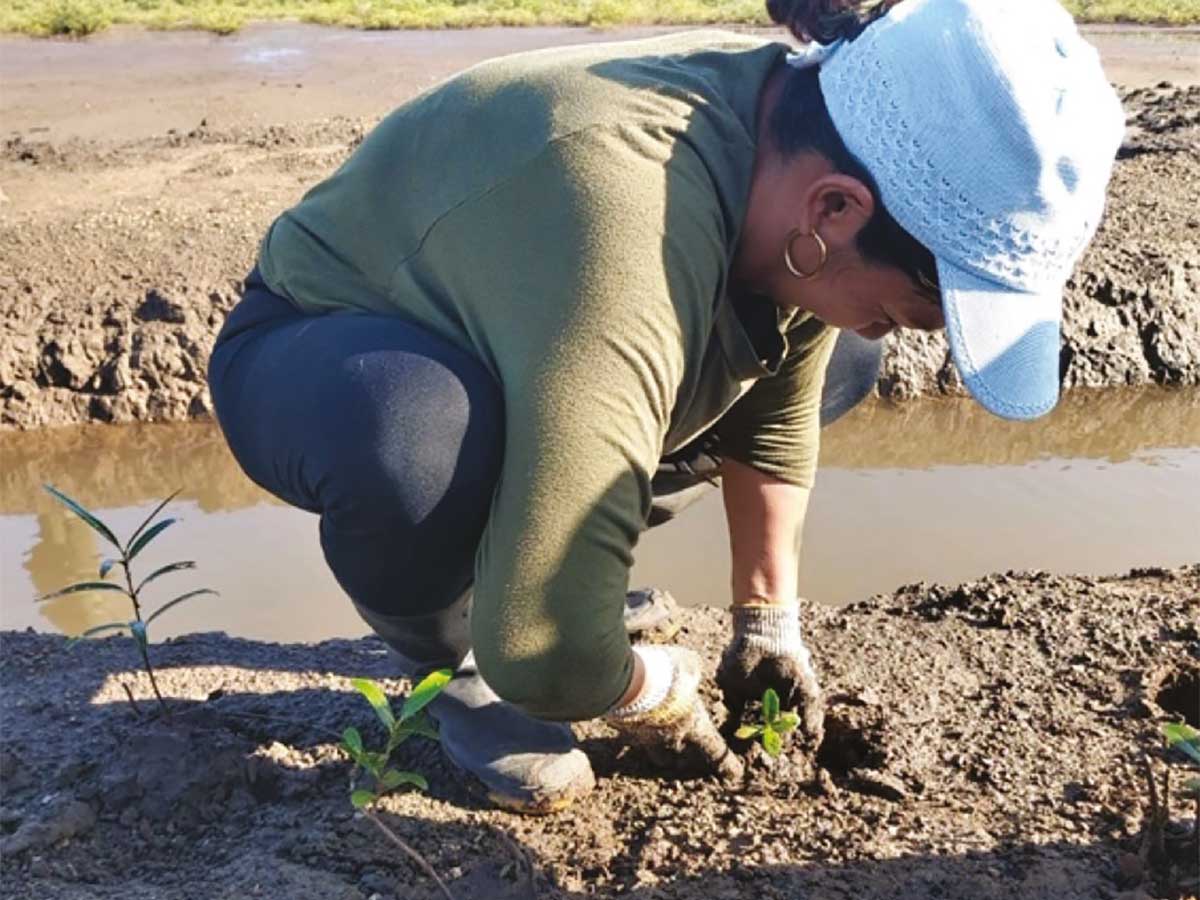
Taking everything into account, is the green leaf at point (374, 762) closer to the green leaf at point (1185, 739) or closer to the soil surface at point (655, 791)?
the soil surface at point (655, 791)

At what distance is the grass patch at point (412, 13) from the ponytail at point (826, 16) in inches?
371

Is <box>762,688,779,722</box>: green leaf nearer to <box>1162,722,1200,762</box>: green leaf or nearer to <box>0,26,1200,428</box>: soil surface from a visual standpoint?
<box>1162,722,1200,762</box>: green leaf

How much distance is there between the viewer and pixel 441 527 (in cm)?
164

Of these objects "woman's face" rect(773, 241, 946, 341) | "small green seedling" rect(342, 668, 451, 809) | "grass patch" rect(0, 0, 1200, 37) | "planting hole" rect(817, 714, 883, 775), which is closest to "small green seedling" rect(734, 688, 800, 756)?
"planting hole" rect(817, 714, 883, 775)

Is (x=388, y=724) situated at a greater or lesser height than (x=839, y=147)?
lesser

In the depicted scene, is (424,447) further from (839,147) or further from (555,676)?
(839,147)

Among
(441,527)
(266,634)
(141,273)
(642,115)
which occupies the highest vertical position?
(642,115)

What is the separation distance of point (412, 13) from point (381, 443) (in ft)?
35.3

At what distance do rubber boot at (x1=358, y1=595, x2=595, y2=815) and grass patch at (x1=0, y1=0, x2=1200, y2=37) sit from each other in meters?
9.58

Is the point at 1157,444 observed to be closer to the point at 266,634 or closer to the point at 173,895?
the point at 266,634

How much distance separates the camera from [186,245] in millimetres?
4105

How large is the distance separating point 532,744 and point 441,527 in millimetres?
460

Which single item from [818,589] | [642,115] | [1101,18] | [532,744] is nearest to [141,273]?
[818,589]

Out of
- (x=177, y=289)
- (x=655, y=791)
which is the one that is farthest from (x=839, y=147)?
(x=177, y=289)
